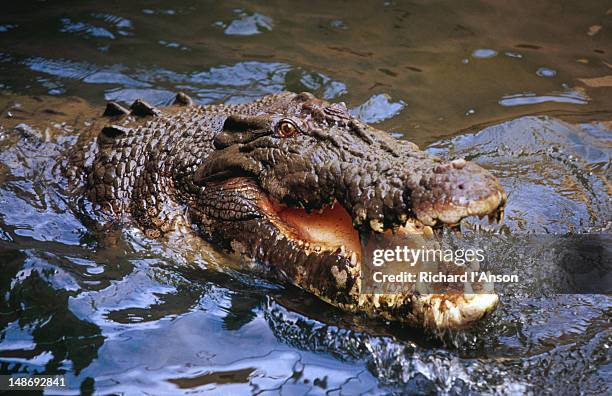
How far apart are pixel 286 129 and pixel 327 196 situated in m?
0.53

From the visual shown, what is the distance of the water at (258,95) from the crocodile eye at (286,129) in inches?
31.0

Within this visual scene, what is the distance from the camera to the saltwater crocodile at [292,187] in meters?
2.88

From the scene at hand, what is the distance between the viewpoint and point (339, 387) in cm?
293

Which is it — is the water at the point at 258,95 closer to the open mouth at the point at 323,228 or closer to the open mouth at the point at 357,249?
the open mouth at the point at 357,249

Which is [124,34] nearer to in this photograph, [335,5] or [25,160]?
[335,5]

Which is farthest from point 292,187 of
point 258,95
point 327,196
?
point 258,95

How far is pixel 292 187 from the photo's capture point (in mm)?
3357

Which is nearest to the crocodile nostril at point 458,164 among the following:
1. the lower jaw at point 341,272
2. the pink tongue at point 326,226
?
the lower jaw at point 341,272

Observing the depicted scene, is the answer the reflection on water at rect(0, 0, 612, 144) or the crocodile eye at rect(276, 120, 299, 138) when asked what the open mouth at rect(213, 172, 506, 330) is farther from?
the reflection on water at rect(0, 0, 612, 144)

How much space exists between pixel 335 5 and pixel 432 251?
5577 millimetres

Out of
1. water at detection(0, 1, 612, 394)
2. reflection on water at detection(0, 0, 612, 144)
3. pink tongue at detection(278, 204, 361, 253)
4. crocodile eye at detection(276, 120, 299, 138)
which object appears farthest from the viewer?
reflection on water at detection(0, 0, 612, 144)

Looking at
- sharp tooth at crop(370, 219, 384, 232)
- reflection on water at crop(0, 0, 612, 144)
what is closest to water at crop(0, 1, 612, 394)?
reflection on water at crop(0, 0, 612, 144)

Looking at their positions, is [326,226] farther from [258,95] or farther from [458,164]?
[258,95]

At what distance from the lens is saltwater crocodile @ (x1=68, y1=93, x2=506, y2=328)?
9.43ft
